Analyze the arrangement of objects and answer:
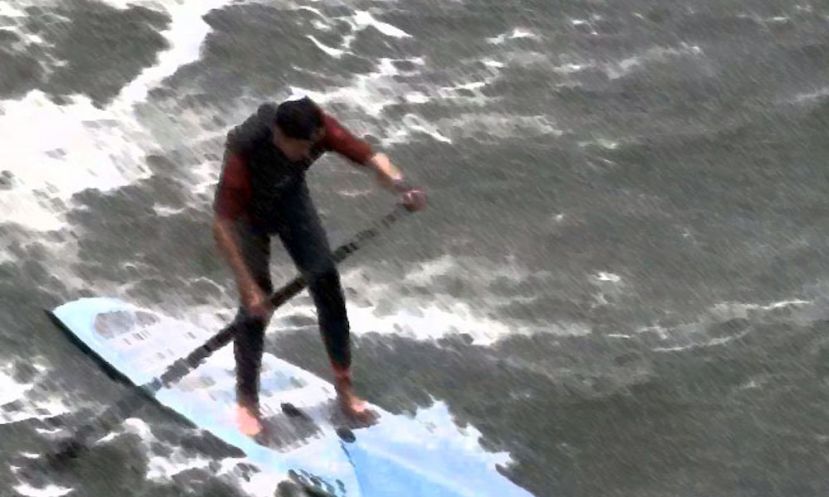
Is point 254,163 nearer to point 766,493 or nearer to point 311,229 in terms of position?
point 311,229

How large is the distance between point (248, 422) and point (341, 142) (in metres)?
1.60

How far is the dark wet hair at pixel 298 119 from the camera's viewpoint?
14.5 feet

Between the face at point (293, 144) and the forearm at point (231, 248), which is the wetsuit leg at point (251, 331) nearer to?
the forearm at point (231, 248)

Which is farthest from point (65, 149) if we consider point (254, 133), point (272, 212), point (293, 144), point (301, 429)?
point (293, 144)

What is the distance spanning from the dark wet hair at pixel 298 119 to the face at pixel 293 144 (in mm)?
28

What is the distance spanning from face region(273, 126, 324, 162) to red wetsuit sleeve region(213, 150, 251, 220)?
181 mm

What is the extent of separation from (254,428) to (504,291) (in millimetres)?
2670

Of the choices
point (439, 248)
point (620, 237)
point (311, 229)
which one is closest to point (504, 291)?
point (439, 248)

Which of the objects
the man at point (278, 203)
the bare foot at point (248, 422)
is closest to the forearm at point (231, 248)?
the man at point (278, 203)

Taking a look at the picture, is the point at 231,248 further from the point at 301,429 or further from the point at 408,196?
the point at 301,429

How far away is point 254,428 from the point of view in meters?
5.38

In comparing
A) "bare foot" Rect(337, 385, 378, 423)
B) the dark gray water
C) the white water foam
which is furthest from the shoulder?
the white water foam

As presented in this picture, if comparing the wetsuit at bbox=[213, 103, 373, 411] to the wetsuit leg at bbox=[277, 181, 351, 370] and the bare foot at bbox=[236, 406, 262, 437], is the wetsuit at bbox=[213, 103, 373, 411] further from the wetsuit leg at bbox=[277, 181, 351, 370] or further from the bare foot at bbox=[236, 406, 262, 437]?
the bare foot at bbox=[236, 406, 262, 437]

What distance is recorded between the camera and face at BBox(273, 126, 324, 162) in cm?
448
